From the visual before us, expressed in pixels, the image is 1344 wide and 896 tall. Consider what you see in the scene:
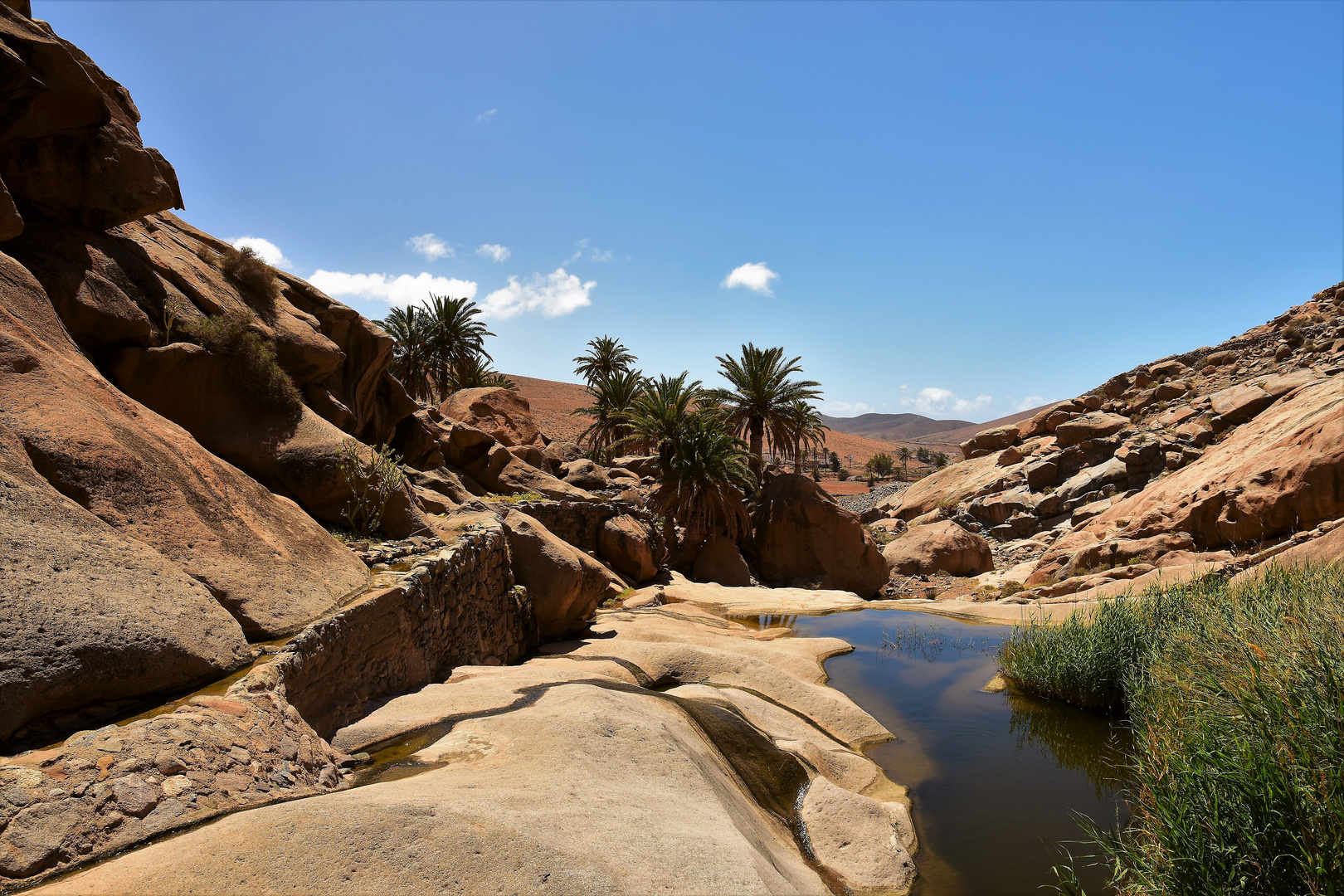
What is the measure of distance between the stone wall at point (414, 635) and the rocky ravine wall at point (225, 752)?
18 millimetres

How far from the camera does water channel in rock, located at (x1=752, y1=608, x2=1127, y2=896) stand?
6.30 meters

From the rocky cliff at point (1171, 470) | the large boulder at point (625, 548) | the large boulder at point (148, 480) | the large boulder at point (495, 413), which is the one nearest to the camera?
the large boulder at point (148, 480)

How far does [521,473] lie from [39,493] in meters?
16.1

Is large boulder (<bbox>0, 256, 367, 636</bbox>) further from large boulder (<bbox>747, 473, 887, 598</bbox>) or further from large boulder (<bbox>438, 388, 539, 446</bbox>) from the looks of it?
large boulder (<bbox>747, 473, 887, 598</bbox>)

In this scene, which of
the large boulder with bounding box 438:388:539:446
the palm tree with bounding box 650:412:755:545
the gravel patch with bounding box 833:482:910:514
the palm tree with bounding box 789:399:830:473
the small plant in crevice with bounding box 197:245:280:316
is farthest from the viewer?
the gravel patch with bounding box 833:482:910:514

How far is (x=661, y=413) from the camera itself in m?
23.8

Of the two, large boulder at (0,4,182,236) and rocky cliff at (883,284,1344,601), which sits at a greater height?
large boulder at (0,4,182,236)

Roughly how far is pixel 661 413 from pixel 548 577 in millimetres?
12370

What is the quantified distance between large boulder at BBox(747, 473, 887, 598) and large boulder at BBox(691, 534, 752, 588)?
2014 mm

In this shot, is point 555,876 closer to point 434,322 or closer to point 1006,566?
point 1006,566

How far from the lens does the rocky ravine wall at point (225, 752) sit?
10.3ft

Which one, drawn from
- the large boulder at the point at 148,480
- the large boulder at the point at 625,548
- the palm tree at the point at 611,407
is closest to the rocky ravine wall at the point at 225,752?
the large boulder at the point at 148,480

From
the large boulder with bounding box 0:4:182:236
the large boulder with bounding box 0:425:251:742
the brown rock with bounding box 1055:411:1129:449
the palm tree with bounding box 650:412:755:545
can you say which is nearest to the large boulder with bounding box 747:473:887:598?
the palm tree with bounding box 650:412:755:545

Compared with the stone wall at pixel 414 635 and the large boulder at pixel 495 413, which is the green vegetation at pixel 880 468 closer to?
the large boulder at pixel 495 413
